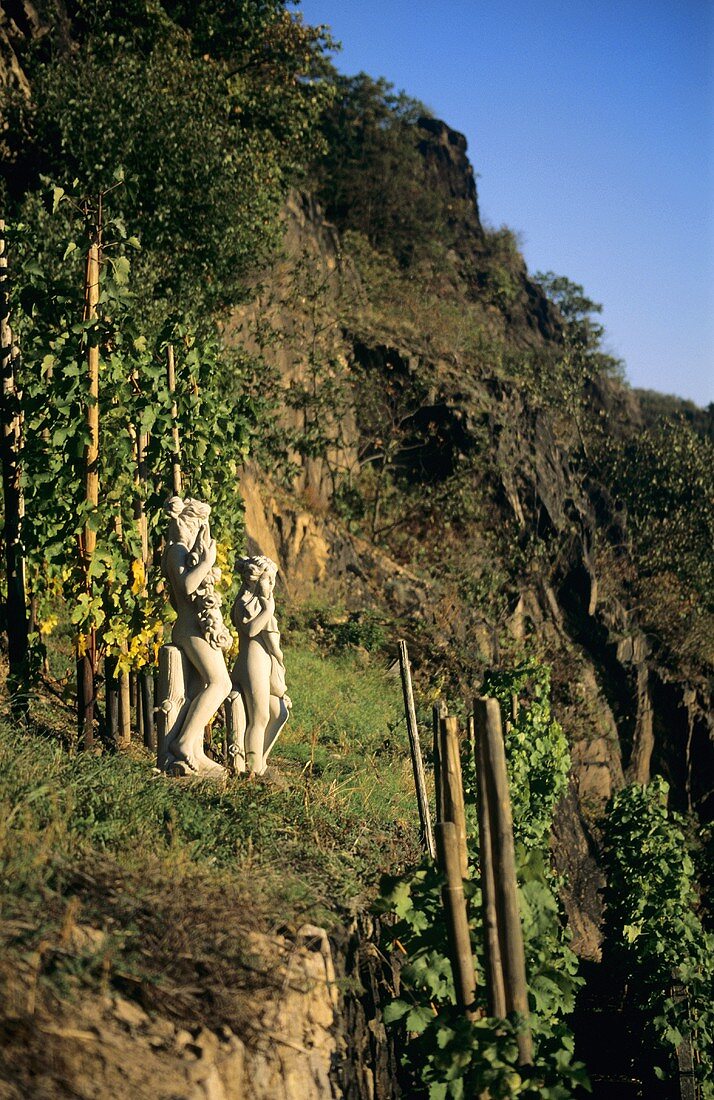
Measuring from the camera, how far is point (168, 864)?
520 cm

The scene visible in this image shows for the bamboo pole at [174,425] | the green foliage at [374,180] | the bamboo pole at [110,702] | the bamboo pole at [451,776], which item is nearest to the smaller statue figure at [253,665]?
the bamboo pole at [110,702]

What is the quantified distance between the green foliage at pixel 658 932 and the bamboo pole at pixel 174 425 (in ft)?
20.1

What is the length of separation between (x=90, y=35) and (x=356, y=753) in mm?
15806

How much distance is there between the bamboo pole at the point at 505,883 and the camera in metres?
4.55

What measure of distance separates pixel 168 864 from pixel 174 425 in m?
5.08

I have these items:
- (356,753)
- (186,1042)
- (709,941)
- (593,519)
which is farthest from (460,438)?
(186,1042)

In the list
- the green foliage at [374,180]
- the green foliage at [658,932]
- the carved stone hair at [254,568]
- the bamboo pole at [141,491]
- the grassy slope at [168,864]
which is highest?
the green foliage at [374,180]

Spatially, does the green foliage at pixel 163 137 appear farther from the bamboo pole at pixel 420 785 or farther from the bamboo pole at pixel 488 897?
the bamboo pole at pixel 488 897

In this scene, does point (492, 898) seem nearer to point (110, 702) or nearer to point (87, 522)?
point (87, 522)

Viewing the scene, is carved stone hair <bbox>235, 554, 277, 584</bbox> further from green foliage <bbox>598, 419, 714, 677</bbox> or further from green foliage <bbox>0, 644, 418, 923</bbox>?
green foliage <bbox>598, 419, 714, 677</bbox>

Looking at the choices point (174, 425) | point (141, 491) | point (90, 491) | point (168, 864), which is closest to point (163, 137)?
point (174, 425)

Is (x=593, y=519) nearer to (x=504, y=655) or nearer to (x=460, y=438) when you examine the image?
(x=460, y=438)

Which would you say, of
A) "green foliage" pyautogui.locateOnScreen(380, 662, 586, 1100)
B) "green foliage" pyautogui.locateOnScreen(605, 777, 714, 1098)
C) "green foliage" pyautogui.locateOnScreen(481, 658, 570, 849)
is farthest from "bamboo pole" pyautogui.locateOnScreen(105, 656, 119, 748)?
"green foliage" pyautogui.locateOnScreen(605, 777, 714, 1098)

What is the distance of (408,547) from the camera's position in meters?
22.3
